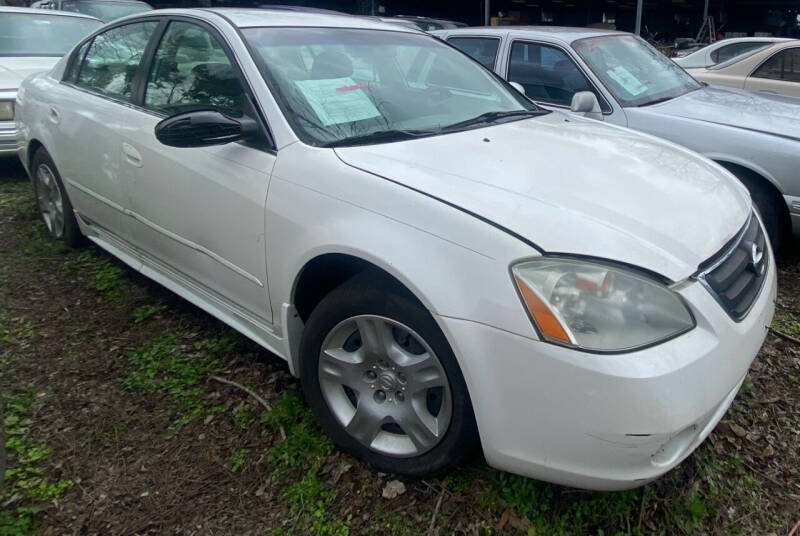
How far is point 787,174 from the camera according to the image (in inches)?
149

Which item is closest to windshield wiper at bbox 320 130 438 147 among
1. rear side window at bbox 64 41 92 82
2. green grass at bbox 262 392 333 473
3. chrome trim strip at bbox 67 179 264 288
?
chrome trim strip at bbox 67 179 264 288

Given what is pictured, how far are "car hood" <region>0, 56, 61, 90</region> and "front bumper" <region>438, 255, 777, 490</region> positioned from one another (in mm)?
5368

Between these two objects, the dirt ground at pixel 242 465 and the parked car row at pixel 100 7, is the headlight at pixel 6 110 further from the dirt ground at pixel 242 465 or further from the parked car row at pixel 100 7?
the parked car row at pixel 100 7

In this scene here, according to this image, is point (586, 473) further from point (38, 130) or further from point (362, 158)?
point (38, 130)

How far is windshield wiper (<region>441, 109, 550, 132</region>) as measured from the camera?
277cm

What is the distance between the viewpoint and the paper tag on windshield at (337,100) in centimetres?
255

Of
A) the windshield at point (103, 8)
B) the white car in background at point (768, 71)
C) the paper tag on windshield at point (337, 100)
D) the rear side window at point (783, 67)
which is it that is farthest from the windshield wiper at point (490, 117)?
the windshield at point (103, 8)

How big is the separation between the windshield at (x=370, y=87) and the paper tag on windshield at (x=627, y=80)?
175cm

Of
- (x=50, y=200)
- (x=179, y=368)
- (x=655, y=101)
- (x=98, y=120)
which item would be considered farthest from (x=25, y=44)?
(x=655, y=101)

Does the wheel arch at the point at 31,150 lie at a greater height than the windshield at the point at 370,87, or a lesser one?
lesser

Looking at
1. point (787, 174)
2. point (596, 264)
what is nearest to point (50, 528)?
point (596, 264)

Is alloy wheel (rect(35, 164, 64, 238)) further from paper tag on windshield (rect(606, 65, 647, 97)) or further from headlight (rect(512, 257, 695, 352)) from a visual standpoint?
paper tag on windshield (rect(606, 65, 647, 97))

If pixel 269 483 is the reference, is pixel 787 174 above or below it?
above

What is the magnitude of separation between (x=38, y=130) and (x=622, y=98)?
3.88 meters
